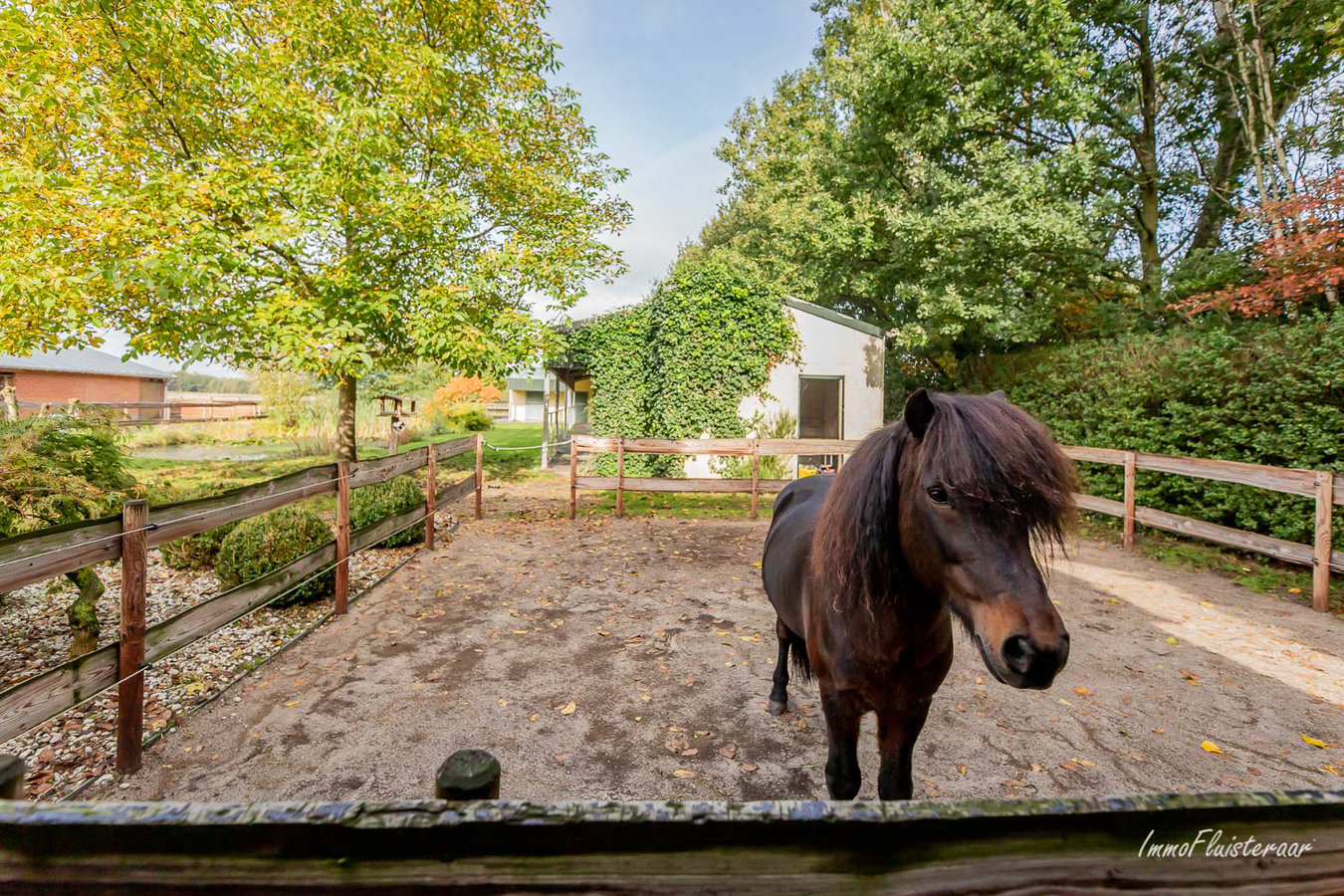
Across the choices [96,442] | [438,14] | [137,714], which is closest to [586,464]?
[438,14]

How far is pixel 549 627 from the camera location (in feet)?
15.0

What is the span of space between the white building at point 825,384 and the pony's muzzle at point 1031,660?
32.0ft

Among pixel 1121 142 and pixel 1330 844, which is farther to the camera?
pixel 1121 142

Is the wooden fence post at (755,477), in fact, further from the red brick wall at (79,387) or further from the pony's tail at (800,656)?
the red brick wall at (79,387)

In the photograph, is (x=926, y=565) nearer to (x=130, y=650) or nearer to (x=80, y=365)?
(x=130, y=650)

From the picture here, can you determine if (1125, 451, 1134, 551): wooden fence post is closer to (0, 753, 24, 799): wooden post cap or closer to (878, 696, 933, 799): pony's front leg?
(878, 696, 933, 799): pony's front leg

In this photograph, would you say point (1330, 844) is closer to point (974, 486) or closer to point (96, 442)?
point (974, 486)

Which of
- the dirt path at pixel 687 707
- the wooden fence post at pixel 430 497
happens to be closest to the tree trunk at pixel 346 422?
the wooden fence post at pixel 430 497

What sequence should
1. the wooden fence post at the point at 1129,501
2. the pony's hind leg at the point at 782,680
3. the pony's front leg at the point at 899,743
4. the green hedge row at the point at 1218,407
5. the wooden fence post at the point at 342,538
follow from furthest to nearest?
the wooden fence post at the point at 1129,501 < the green hedge row at the point at 1218,407 < the wooden fence post at the point at 342,538 < the pony's hind leg at the point at 782,680 < the pony's front leg at the point at 899,743

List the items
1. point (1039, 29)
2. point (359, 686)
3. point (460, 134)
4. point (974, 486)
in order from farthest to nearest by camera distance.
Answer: point (1039, 29)
point (460, 134)
point (359, 686)
point (974, 486)

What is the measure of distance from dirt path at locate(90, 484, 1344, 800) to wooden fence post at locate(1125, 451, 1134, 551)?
4.91ft

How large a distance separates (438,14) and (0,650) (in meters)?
9.16

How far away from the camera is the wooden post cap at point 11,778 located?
87 centimetres

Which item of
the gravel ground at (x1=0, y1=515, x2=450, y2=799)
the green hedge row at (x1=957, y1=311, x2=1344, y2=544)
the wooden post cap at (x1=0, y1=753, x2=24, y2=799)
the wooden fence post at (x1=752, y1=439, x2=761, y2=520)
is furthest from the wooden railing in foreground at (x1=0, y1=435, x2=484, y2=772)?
the green hedge row at (x1=957, y1=311, x2=1344, y2=544)
